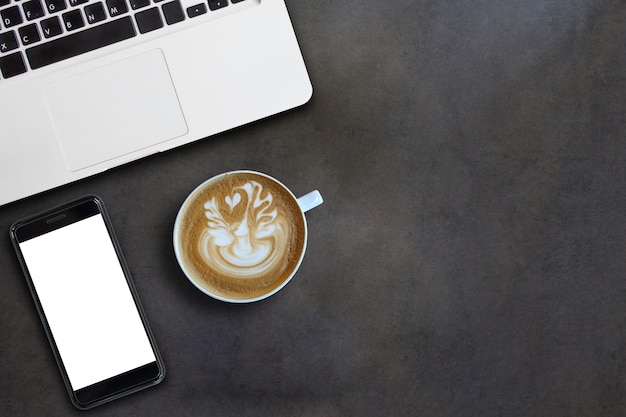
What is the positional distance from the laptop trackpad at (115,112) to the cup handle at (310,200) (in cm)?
16

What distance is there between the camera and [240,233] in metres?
0.75

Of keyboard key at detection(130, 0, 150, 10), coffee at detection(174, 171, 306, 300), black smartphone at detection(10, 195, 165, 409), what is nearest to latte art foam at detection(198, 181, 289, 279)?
coffee at detection(174, 171, 306, 300)

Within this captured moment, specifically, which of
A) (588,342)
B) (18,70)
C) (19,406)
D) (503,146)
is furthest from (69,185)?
(588,342)

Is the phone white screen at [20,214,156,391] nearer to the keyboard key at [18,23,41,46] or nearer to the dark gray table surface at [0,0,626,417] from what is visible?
the dark gray table surface at [0,0,626,417]

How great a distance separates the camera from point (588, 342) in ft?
2.58

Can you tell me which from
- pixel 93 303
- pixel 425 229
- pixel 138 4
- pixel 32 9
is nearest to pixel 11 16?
pixel 32 9

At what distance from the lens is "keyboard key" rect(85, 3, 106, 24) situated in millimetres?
711

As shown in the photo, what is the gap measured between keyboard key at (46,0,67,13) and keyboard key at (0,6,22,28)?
0.03m

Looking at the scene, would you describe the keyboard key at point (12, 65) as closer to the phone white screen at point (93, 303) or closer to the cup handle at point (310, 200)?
the phone white screen at point (93, 303)

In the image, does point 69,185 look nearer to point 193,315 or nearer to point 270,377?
point 193,315

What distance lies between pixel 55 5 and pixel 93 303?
1.13 ft

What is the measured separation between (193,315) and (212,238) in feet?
0.34

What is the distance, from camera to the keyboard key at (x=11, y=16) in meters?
0.71

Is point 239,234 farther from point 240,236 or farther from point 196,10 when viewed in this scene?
point 196,10
